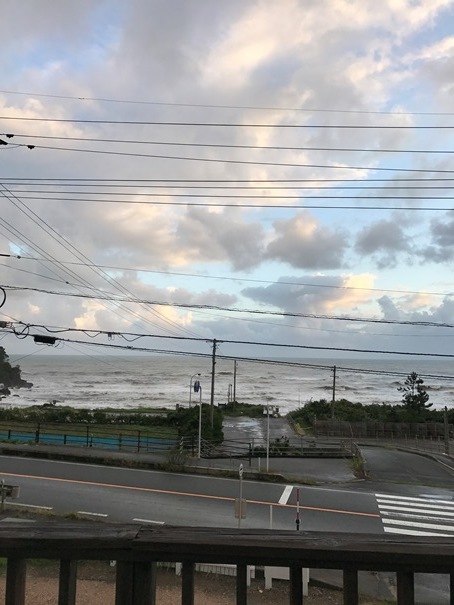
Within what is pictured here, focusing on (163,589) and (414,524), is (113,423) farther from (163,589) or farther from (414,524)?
(163,589)

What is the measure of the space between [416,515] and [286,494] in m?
4.58

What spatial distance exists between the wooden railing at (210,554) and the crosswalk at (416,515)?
41.4 feet

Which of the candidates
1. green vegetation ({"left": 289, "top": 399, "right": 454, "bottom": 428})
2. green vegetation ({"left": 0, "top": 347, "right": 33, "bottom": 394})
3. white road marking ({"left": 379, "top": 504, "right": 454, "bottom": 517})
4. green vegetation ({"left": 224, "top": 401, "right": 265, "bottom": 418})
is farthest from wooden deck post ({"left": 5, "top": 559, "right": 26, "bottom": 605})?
green vegetation ({"left": 0, "top": 347, "right": 33, "bottom": 394})

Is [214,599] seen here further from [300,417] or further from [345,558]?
[300,417]

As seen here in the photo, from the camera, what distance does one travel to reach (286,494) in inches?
671

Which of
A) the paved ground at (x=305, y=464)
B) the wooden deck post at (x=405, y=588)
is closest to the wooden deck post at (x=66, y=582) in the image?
the wooden deck post at (x=405, y=588)

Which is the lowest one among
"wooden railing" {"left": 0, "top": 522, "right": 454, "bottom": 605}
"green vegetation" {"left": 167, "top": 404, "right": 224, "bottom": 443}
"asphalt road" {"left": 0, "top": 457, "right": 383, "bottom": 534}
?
"asphalt road" {"left": 0, "top": 457, "right": 383, "bottom": 534}

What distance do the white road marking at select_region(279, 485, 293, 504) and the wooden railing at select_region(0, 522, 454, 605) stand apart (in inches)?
608

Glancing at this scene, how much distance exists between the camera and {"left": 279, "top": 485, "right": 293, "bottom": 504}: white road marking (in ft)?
52.4

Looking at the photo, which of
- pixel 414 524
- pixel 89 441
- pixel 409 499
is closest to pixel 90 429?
pixel 89 441

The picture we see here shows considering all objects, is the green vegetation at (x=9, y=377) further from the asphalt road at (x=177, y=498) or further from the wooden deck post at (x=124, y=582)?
the wooden deck post at (x=124, y=582)

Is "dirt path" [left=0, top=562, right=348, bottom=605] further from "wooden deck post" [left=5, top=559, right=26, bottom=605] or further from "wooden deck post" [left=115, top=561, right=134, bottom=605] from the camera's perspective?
"wooden deck post" [left=115, top=561, right=134, bottom=605]

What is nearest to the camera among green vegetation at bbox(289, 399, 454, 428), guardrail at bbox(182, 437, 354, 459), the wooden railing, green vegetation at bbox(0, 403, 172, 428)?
the wooden railing

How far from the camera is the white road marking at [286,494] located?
628 inches
